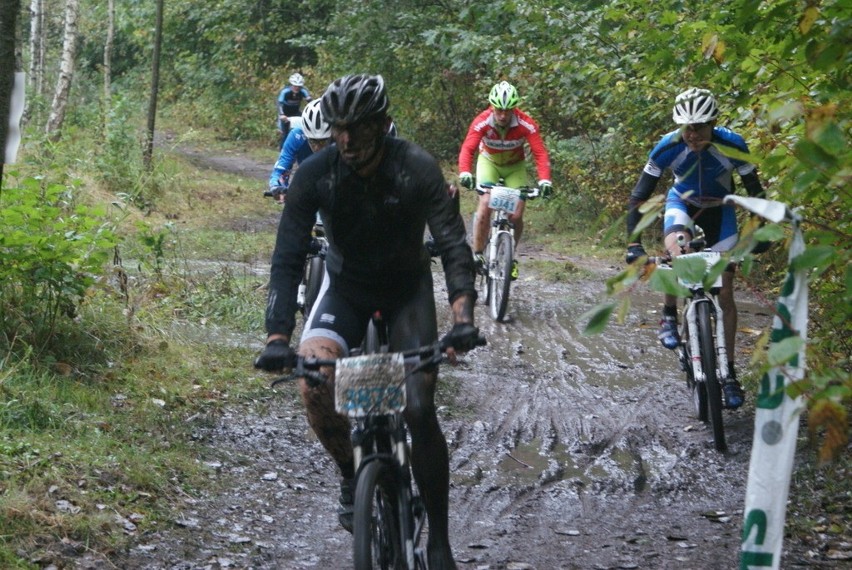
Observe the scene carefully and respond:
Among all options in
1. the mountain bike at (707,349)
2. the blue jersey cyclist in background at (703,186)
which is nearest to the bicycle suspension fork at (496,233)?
the blue jersey cyclist in background at (703,186)

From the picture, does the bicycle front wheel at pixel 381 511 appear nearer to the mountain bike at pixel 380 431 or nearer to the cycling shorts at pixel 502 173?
the mountain bike at pixel 380 431

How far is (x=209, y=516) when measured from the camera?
572cm

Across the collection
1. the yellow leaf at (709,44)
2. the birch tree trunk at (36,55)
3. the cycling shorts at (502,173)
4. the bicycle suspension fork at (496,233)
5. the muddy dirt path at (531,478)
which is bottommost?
the muddy dirt path at (531,478)

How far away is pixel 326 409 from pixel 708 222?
13.5ft

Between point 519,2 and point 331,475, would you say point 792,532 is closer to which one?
point 331,475

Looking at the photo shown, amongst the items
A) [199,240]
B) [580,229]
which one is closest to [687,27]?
[199,240]

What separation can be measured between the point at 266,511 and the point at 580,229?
12.7m

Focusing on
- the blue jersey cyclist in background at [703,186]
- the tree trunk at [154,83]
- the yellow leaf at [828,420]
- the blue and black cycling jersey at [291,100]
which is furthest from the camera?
the blue and black cycling jersey at [291,100]

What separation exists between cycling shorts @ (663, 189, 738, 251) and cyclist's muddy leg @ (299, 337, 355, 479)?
11.2 feet

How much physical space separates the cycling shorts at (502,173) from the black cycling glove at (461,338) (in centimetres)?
721

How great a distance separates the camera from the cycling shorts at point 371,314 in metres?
4.46

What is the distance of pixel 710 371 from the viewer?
6.88 m

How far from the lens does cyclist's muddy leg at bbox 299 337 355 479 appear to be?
4.34 metres

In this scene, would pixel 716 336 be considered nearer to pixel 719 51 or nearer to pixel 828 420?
pixel 719 51
